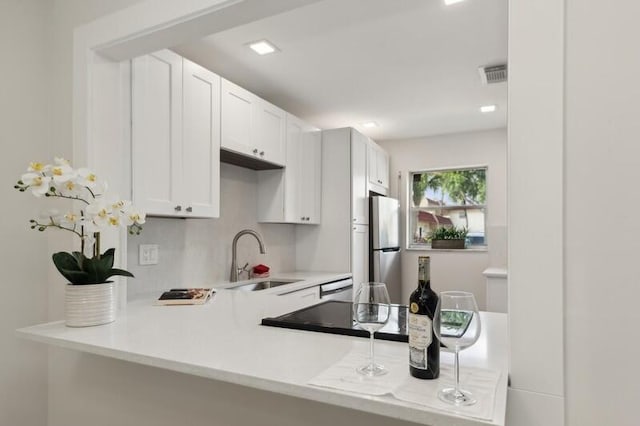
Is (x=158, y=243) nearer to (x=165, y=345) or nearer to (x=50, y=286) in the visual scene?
(x=50, y=286)

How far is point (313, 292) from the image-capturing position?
3119mm

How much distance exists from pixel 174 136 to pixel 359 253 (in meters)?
2.27

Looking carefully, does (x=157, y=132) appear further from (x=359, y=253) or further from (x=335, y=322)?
(x=359, y=253)

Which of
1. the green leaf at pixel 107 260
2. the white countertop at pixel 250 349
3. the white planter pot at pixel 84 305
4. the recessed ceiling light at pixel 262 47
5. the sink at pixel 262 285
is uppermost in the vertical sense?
the recessed ceiling light at pixel 262 47

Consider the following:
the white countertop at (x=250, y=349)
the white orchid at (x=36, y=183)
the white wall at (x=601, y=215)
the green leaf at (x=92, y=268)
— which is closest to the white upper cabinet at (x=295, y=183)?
the white countertop at (x=250, y=349)

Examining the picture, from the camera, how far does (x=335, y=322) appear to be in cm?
142

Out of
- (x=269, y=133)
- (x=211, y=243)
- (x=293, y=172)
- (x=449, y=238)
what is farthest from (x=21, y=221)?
(x=449, y=238)

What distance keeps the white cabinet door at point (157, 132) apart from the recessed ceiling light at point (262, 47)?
0.49m

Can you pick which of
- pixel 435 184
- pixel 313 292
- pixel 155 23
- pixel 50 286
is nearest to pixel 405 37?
pixel 155 23

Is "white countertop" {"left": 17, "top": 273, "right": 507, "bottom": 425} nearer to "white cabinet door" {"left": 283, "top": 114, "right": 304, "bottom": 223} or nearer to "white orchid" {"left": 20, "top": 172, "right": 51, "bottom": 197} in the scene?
"white orchid" {"left": 20, "top": 172, "right": 51, "bottom": 197}

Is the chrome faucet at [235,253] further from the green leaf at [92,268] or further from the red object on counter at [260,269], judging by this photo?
the green leaf at [92,268]

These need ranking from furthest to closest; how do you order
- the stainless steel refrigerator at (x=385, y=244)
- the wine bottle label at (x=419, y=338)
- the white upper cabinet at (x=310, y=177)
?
the stainless steel refrigerator at (x=385, y=244), the white upper cabinet at (x=310, y=177), the wine bottle label at (x=419, y=338)

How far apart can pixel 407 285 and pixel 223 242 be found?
110 inches

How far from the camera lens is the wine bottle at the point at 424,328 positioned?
2.99 feet
